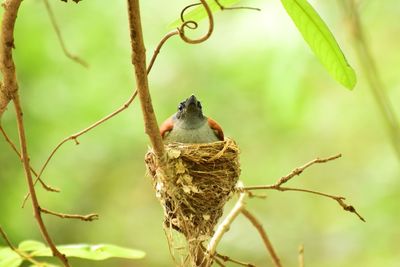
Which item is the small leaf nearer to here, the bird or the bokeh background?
the bird

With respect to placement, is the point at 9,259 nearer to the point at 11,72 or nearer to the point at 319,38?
the point at 11,72

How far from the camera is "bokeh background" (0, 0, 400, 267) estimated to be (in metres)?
4.62

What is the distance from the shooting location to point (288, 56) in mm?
3828

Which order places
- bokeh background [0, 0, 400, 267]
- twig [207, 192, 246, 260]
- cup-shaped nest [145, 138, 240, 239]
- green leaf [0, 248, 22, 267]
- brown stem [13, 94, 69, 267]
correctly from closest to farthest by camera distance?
brown stem [13, 94, 69, 267] → green leaf [0, 248, 22, 267] → twig [207, 192, 246, 260] → cup-shaped nest [145, 138, 240, 239] → bokeh background [0, 0, 400, 267]

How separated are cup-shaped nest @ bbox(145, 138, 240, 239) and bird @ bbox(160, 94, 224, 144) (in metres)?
0.24

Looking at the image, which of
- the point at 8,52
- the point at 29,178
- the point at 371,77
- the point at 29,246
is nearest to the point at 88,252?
the point at 29,246

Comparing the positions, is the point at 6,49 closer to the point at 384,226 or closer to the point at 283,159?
the point at 384,226

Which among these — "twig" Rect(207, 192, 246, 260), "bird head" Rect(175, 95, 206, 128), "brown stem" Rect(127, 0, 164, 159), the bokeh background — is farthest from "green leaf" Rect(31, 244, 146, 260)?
the bokeh background

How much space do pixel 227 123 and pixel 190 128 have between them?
8.75 ft

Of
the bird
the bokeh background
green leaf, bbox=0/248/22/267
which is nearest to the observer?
green leaf, bbox=0/248/22/267

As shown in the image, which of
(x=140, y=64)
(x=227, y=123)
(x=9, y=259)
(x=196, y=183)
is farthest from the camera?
(x=227, y=123)

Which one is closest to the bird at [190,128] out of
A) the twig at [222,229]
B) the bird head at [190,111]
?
the bird head at [190,111]

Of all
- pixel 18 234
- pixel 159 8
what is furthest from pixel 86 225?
pixel 159 8

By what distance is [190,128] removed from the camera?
3.68 m
